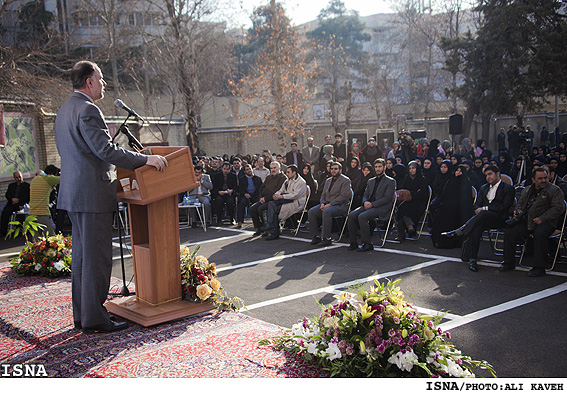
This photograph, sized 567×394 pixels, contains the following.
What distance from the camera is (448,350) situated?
372 cm

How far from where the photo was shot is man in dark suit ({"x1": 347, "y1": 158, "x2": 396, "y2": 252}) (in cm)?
983

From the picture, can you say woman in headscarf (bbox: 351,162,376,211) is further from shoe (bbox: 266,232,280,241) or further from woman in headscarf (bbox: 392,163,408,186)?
shoe (bbox: 266,232,280,241)

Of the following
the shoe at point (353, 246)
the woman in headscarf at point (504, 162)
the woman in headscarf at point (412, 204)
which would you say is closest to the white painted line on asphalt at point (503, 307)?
the shoe at point (353, 246)

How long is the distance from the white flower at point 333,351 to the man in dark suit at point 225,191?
10.4 metres

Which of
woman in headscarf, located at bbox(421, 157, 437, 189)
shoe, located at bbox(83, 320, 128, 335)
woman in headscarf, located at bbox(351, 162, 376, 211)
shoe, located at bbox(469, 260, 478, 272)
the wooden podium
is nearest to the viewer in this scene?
shoe, located at bbox(83, 320, 128, 335)

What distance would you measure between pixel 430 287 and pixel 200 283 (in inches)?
134

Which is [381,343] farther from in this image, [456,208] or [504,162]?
[504,162]

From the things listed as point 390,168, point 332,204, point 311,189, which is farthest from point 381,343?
point 311,189

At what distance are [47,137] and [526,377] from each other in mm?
15829

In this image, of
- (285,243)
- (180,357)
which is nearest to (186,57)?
(285,243)

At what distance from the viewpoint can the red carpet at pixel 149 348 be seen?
3826 millimetres

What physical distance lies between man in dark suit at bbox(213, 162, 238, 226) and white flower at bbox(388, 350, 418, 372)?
10.7 m

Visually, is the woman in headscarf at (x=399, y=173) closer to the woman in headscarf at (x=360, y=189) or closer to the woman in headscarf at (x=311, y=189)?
the woman in headscarf at (x=360, y=189)

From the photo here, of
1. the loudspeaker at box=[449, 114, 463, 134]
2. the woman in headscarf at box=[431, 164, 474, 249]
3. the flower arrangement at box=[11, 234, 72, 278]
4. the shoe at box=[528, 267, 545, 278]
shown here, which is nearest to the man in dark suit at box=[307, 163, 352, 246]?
the woman in headscarf at box=[431, 164, 474, 249]
